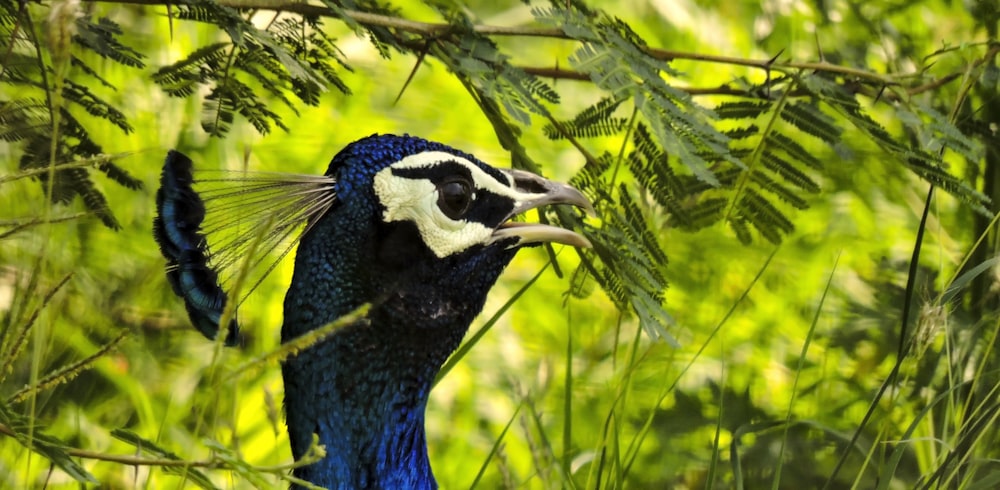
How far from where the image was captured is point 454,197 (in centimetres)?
103

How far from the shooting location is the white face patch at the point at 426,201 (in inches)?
40.5

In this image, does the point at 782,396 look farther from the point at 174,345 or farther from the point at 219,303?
the point at 219,303

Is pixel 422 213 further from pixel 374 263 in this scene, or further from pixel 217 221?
pixel 217 221

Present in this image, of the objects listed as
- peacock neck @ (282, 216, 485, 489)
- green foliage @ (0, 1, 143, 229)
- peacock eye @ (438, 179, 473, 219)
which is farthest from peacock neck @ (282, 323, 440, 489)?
green foliage @ (0, 1, 143, 229)

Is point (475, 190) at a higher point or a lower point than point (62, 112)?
lower

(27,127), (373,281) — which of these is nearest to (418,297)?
(373,281)

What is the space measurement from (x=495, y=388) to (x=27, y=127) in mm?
1112

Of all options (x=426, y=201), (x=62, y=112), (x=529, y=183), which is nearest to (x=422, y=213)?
(x=426, y=201)

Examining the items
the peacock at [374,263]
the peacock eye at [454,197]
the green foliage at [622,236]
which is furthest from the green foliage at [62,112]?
the peacock eye at [454,197]

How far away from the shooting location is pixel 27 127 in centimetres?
115

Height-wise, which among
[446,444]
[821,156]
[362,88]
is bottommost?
[446,444]

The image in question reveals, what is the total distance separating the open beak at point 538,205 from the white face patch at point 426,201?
38mm

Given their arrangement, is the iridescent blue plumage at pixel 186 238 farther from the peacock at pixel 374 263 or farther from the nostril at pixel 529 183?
the nostril at pixel 529 183

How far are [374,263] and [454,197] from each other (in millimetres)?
92
